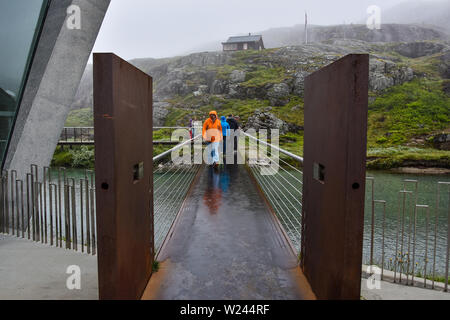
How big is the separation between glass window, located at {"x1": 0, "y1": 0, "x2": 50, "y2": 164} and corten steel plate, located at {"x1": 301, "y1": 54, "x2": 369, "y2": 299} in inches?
249

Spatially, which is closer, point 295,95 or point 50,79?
point 50,79

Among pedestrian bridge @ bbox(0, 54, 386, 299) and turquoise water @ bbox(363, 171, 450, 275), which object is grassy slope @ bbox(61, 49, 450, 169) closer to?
turquoise water @ bbox(363, 171, 450, 275)

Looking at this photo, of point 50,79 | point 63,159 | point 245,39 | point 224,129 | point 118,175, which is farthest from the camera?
point 245,39

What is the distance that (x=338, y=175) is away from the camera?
2.36 metres

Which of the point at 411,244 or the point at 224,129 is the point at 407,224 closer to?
the point at 411,244

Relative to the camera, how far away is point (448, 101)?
132ft

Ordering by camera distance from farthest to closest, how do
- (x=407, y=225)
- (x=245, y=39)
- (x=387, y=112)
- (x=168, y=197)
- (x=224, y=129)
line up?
(x=245, y=39) < (x=387, y=112) < (x=224, y=129) < (x=407, y=225) < (x=168, y=197)

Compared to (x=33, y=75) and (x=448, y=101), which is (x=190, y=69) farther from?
(x=33, y=75)

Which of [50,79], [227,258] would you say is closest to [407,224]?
[227,258]

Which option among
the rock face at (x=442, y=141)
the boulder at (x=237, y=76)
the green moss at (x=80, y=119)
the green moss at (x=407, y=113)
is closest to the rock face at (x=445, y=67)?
the green moss at (x=407, y=113)

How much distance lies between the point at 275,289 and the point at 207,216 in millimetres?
2461

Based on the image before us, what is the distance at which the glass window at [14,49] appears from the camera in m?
6.74

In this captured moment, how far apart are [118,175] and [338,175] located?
1462mm

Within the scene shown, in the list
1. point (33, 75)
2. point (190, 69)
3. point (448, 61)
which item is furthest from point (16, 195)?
point (448, 61)
